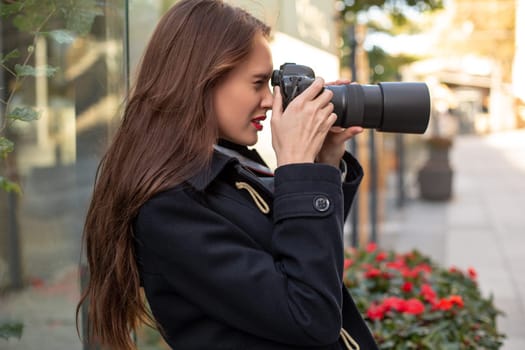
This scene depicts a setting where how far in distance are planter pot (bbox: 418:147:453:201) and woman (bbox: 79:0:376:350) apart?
391 inches

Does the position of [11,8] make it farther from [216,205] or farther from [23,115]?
[216,205]

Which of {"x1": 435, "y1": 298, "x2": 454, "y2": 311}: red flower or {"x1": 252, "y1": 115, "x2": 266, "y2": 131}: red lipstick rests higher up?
{"x1": 252, "y1": 115, "x2": 266, "y2": 131}: red lipstick

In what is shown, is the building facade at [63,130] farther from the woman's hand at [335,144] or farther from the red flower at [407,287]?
the red flower at [407,287]

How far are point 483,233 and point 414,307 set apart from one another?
6.02 metres

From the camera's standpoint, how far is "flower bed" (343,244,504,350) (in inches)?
109

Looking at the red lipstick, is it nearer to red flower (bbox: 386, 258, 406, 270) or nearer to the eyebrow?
the eyebrow

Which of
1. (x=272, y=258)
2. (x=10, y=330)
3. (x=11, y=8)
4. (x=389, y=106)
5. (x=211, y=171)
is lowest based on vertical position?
(x=10, y=330)

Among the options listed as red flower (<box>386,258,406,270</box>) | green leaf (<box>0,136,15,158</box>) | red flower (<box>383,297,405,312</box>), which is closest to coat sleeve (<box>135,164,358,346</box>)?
green leaf (<box>0,136,15,158</box>)

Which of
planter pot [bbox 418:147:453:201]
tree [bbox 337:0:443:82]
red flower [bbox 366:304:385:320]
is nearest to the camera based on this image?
red flower [bbox 366:304:385:320]

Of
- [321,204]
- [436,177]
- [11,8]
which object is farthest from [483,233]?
[321,204]

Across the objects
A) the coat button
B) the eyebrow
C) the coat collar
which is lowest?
the coat button

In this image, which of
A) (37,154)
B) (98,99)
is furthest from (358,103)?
(37,154)

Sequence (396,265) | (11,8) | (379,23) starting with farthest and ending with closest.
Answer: (379,23), (396,265), (11,8)

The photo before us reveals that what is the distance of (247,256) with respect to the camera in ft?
4.25
